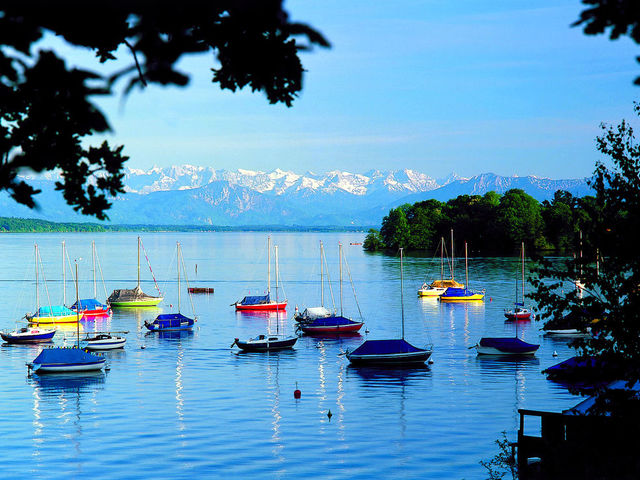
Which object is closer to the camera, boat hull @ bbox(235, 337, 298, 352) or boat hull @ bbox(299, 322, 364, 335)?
boat hull @ bbox(235, 337, 298, 352)

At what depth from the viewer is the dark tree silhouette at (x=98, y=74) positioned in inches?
332

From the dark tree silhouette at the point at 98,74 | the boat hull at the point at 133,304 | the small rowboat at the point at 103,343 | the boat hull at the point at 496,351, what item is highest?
the dark tree silhouette at the point at 98,74

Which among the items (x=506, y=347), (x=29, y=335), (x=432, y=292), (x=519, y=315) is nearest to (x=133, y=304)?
(x=29, y=335)

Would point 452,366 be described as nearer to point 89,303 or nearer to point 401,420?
point 401,420

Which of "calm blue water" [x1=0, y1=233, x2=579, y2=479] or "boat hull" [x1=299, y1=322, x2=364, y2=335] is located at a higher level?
"boat hull" [x1=299, y1=322, x2=364, y2=335]

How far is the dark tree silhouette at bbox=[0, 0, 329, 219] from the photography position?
8430 millimetres

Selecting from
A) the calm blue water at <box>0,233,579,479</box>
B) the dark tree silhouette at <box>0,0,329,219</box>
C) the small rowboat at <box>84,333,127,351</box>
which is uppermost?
the dark tree silhouette at <box>0,0,329,219</box>

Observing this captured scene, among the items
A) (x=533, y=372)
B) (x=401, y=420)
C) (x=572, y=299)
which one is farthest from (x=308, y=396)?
(x=572, y=299)

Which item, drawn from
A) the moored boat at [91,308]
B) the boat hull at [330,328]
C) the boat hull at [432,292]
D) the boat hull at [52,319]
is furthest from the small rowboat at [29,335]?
the boat hull at [432,292]

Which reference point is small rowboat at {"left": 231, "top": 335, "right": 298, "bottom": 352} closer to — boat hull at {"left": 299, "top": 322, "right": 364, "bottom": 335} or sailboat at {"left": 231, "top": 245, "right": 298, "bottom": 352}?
sailboat at {"left": 231, "top": 245, "right": 298, "bottom": 352}

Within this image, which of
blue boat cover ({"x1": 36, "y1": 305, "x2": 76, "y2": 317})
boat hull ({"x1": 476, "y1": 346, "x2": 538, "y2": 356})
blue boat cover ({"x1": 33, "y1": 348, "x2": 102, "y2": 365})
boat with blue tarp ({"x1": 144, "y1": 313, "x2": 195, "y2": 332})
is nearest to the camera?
blue boat cover ({"x1": 33, "y1": 348, "x2": 102, "y2": 365})

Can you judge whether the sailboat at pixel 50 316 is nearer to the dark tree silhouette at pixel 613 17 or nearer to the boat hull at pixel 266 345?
the boat hull at pixel 266 345

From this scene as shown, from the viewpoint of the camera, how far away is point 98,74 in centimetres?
906

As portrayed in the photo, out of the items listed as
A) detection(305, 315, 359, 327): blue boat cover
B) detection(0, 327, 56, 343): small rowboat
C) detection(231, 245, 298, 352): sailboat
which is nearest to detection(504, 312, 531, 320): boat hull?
detection(305, 315, 359, 327): blue boat cover
